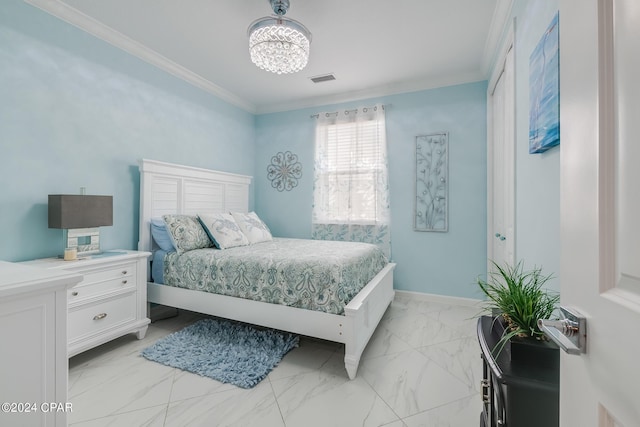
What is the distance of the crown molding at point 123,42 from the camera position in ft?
7.13

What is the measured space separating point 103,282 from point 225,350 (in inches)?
40.7

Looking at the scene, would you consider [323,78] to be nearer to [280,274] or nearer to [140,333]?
[280,274]

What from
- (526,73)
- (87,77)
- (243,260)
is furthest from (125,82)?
(526,73)

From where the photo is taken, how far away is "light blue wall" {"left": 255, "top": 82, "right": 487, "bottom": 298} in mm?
3217

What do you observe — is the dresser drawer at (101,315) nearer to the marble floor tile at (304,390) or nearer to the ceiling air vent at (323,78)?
the marble floor tile at (304,390)

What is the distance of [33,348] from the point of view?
102cm

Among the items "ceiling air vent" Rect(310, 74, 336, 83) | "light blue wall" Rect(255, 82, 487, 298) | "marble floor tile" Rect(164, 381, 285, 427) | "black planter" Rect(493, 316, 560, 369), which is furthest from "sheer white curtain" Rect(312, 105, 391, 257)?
"black planter" Rect(493, 316, 560, 369)

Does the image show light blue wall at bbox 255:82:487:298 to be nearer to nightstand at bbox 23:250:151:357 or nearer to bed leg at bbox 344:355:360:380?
bed leg at bbox 344:355:360:380

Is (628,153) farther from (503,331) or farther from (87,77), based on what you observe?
(87,77)

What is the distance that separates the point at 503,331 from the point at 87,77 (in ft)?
10.8

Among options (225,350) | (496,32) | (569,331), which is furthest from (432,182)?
(569,331)

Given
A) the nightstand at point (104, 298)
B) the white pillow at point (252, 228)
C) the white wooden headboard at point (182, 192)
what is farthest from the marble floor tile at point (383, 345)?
the white wooden headboard at point (182, 192)

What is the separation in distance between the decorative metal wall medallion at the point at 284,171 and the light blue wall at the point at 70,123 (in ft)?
4.21

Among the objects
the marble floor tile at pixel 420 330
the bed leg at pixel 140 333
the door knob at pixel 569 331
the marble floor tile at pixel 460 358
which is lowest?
the marble floor tile at pixel 460 358
